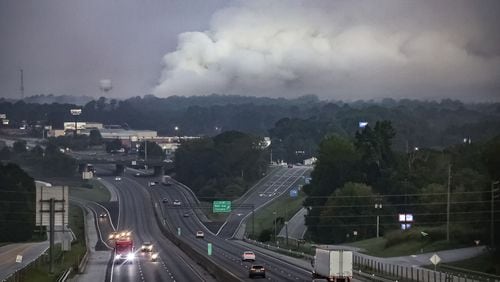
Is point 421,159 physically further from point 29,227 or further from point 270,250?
point 29,227

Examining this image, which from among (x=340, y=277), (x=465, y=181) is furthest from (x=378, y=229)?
(x=340, y=277)

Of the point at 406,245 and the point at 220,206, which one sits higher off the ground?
the point at 220,206

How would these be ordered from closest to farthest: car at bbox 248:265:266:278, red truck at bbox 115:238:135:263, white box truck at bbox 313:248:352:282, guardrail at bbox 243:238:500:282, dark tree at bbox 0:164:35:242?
white box truck at bbox 313:248:352:282
guardrail at bbox 243:238:500:282
car at bbox 248:265:266:278
red truck at bbox 115:238:135:263
dark tree at bbox 0:164:35:242

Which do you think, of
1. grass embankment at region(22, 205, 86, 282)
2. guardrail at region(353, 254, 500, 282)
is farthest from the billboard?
guardrail at region(353, 254, 500, 282)

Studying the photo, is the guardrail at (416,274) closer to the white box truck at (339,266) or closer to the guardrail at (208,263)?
A: the white box truck at (339,266)

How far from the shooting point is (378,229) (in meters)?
148

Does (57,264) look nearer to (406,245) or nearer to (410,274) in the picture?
(410,274)

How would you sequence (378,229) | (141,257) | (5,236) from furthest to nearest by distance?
1. (5,236)
2. (378,229)
3. (141,257)

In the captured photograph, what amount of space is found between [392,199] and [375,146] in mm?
15881

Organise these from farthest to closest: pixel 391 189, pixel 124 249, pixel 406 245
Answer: pixel 391 189 < pixel 406 245 < pixel 124 249

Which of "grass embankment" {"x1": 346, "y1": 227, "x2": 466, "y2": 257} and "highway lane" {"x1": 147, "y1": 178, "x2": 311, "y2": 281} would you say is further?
"grass embankment" {"x1": 346, "y1": 227, "x2": 466, "y2": 257}

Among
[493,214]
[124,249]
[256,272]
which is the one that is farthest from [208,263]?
[493,214]

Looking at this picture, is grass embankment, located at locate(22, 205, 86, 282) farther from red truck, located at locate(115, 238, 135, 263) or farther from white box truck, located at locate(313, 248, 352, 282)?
white box truck, located at locate(313, 248, 352, 282)

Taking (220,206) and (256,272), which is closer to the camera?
(256,272)
